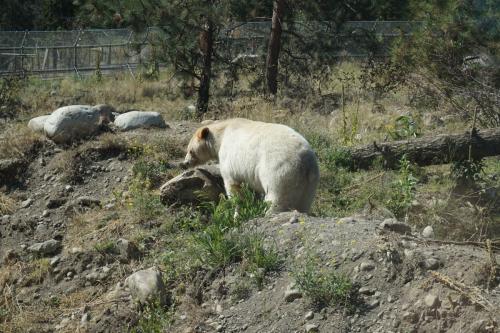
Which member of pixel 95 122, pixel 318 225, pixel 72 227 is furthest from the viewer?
pixel 95 122

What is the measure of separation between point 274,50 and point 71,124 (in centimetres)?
661

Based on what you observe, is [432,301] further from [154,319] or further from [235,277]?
[154,319]

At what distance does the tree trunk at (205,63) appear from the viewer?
14938 mm

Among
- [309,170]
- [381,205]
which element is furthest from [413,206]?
[309,170]

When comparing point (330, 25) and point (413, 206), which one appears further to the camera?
point (330, 25)

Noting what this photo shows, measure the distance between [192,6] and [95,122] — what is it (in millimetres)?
4065

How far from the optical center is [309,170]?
7070 millimetres

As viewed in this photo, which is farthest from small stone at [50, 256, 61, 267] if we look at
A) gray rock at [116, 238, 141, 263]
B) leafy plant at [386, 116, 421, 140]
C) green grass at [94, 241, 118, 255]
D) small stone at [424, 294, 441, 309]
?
leafy plant at [386, 116, 421, 140]

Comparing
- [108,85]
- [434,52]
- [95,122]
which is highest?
[434,52]

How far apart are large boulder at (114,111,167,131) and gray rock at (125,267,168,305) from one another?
5245mm

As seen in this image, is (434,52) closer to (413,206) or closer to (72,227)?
(413,206)

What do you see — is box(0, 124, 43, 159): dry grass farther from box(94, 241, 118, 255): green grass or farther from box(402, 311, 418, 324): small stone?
box(402, 311, 418, 324): small stone

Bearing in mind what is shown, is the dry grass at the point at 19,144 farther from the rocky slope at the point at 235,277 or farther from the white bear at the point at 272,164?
the white bear at the point at 272,164

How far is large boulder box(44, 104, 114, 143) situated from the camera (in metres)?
11.0
